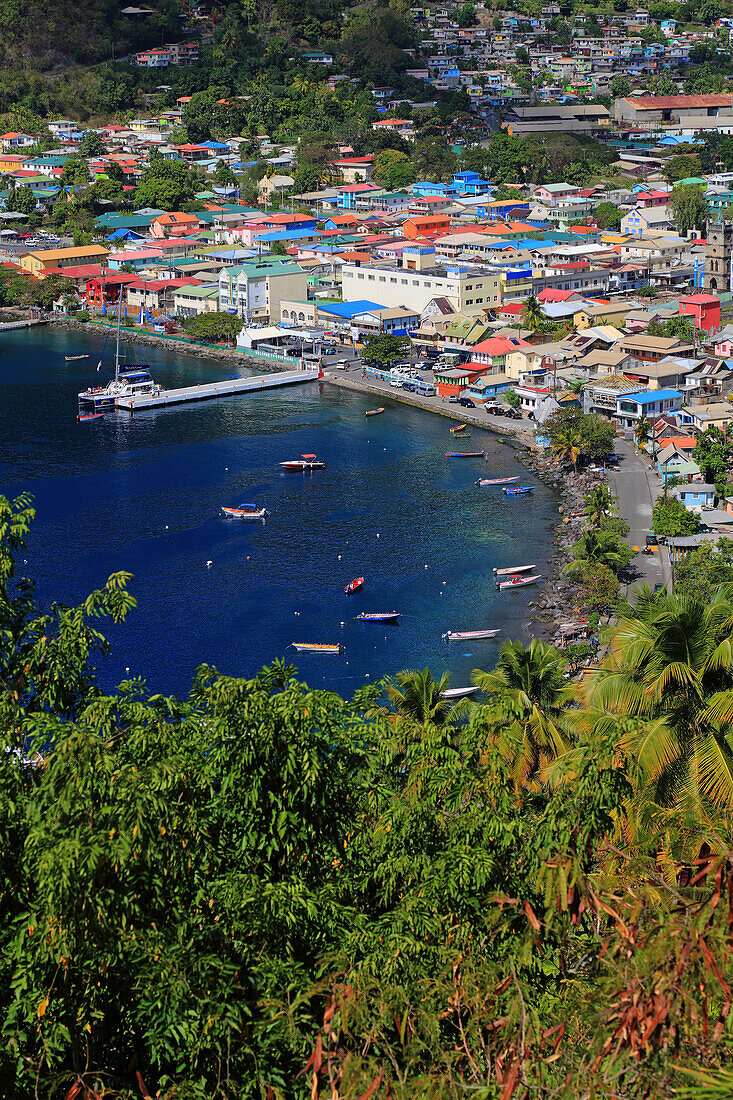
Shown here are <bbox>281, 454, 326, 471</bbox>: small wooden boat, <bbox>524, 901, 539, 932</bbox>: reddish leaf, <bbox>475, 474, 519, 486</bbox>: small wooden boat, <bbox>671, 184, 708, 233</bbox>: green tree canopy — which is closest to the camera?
<bbox>524, 901, 539, 932</bbox>: reddish leaf

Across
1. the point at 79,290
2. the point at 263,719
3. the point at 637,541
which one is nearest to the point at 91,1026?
the point at 263,719

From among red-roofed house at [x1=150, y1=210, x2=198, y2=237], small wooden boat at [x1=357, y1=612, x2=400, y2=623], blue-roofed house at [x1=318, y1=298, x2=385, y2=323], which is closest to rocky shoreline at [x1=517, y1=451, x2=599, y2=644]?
small wooden boat at [x1=357, y1=612, x2=400, y2=623]

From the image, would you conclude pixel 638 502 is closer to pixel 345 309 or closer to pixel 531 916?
pixel 345 309

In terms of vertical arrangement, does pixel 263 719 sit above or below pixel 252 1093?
above

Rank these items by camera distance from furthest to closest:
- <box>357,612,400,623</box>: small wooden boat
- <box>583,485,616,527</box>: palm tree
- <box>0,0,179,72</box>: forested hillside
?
<box>0,0,179,72</box>: forested hillside → <box>583,485,616,527</box>: palm tree → <box>357,612,400,623</box>: small wooden boat

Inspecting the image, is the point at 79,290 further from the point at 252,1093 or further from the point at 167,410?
the point at 252,1093

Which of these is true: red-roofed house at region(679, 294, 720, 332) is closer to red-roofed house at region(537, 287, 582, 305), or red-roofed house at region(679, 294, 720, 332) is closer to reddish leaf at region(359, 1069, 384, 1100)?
red-roofed house at region(537, 287, 582, 305)

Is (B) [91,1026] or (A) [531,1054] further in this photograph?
(B) [91,1026]
